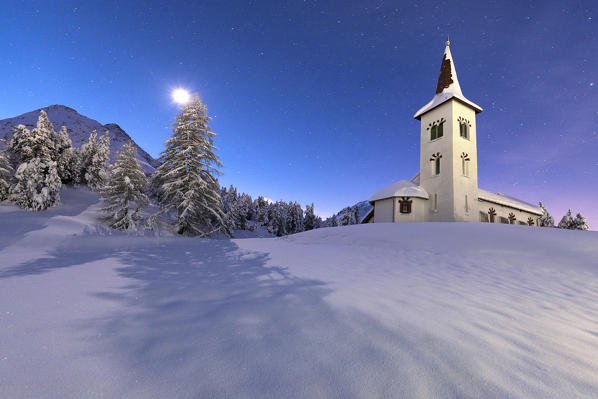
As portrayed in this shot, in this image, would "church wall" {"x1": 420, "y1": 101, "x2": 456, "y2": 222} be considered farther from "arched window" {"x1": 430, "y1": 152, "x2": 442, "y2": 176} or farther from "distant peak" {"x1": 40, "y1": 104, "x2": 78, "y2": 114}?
"distant peak" {"x1": 40, "y1": 104, "x2": 78, "y2": 114}

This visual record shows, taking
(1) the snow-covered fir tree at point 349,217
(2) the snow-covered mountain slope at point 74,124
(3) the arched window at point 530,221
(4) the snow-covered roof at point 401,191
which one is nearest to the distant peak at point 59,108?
(2) the snow-covered mountain slope at point 74,124

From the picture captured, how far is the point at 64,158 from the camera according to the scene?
2316 cm

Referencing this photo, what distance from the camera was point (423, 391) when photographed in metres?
1.41

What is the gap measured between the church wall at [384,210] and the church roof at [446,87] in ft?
36.2

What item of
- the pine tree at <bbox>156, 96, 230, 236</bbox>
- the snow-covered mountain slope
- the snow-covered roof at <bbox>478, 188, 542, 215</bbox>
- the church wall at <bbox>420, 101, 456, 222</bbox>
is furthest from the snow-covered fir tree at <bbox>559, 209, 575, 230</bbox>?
the snow-covered mountain slope

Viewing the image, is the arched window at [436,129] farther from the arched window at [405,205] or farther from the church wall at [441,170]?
the arched window at [405,205]

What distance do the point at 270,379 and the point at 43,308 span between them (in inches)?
109

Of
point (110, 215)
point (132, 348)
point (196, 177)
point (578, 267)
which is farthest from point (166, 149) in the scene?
point (578, 267)

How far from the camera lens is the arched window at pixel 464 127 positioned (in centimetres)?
2184

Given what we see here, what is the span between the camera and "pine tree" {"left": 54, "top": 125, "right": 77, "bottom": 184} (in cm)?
2209

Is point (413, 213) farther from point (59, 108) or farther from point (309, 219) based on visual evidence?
point (59, 108)

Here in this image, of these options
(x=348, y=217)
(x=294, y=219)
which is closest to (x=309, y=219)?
(x=294, y=219)

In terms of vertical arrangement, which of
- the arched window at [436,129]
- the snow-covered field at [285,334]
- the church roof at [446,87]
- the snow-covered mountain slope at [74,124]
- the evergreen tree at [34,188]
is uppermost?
the snow-covered mountain slope at [74,124]

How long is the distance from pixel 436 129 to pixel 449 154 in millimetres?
3694
